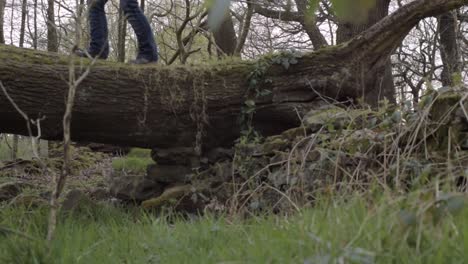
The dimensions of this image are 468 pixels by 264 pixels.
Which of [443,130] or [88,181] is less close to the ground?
[443,130]

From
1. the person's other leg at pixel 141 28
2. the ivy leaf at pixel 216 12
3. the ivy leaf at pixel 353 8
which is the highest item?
the person's other leg at pixel 141 28

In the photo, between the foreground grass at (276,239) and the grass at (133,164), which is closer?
the foreground grass at (276,239)

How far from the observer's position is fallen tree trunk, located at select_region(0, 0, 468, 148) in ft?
17.3

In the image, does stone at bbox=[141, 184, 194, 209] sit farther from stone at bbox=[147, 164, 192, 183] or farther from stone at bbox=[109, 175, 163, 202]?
stone at bbox=[109, 175, 163, 202]

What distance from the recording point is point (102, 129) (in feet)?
18.2

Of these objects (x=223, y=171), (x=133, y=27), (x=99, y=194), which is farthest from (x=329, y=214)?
(x=99, y=194)

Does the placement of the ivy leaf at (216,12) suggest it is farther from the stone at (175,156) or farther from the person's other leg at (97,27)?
the person's other leg at (97,27)

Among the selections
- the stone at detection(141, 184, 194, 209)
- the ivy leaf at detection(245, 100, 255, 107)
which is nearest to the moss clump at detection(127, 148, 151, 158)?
the stone at detection(141, 184, 194, 209)

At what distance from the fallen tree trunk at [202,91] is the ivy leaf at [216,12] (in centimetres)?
470

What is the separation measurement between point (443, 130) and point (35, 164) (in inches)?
267

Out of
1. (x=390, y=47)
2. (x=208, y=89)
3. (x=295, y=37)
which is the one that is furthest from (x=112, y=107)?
(x=295, y=37)

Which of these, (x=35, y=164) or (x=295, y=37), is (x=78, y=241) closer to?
(x=35, y=164)

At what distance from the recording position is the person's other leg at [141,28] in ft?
18.7

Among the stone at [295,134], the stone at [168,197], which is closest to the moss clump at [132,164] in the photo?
the stone at [168,197]
